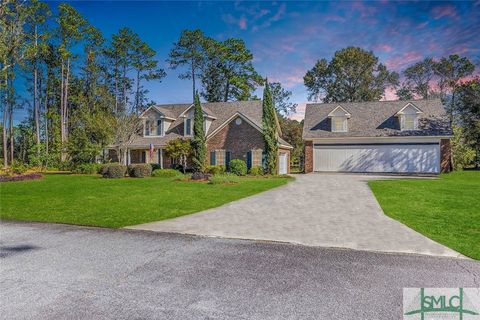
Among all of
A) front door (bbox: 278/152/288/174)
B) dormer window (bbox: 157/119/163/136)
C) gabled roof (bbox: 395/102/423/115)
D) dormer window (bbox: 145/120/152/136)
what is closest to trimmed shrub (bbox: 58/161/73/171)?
dormer window (bbox: 145/120/152/136)

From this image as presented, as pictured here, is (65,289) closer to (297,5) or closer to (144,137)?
(297,5)

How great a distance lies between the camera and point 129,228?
24.8 ft

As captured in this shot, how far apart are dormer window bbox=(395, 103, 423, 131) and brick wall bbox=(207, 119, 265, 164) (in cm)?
1360

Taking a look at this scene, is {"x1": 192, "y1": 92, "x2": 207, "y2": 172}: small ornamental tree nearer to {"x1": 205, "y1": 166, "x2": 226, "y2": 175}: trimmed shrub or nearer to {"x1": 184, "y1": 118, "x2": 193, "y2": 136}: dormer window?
{"x1": 205, "y1": 166, "x2": 226, "y2": 175}: trimmed shrub

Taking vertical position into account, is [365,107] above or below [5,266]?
above

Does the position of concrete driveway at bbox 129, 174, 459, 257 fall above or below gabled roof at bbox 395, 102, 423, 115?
below

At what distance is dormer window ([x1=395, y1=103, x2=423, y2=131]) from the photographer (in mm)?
27883

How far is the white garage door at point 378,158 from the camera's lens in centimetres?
2678

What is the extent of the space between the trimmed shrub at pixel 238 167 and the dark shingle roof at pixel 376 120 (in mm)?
7644

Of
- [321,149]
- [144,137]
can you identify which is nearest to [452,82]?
[321,149]

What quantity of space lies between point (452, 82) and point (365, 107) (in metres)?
26.3

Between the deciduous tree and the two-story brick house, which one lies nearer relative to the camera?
the two-story brick house

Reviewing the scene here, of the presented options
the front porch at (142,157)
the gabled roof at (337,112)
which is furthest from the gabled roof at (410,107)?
the front porch at (142,157)

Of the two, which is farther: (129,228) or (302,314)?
(129,228)
